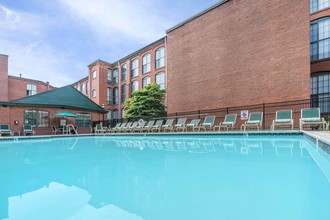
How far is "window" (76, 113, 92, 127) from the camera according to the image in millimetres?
17484

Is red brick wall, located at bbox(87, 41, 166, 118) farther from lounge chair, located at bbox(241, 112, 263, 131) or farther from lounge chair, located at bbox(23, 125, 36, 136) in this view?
lounge chair, located at bbox(241, 112, 263, 131)

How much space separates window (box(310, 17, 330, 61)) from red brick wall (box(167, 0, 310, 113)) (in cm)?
553

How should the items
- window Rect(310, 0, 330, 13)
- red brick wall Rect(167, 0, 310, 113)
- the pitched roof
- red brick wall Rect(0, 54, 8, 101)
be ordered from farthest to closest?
red brick wall Rect(0, 54, 8, 101), window Rect(310, 0, 330, 13), the pitched roof, red brick wall Rect(167, 0, 310, 113)

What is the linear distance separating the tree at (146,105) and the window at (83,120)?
4428 mm

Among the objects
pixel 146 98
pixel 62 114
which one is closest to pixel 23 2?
pixel 62 114

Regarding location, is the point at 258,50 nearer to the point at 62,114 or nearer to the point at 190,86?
the point at 190,86

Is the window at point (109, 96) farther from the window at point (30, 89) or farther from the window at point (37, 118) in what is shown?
the window at point (30, 89)

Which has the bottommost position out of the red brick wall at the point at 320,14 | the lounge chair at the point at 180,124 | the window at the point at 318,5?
the lounge chair at the point at 180,124

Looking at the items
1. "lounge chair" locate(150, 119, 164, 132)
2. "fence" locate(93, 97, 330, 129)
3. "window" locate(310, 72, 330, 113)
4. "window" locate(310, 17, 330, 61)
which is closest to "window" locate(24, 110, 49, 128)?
"lounge chair" locate(150, 119, 164, 132)

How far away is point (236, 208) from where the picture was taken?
1.46 m

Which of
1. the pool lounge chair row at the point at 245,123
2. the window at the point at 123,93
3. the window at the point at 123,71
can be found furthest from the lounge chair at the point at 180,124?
the window at the point at 123,71

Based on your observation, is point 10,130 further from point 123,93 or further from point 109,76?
point 109,76

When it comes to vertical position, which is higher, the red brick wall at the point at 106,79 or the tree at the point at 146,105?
the red brick wall at the point at 106,79

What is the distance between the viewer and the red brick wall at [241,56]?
31.5 feet
